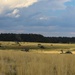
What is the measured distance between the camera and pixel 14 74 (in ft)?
42.5

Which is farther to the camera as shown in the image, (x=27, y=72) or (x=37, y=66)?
(x=37, y=66)

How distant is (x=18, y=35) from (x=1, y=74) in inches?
5089

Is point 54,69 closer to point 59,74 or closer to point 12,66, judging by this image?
point 59,74

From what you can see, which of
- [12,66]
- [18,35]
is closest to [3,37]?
[18,35]

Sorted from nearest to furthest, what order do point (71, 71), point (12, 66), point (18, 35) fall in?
point (71, 71)
point (12, 66)
point (18, 35)

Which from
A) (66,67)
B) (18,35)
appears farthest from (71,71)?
(18,35)

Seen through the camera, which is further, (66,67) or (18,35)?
(18,35)

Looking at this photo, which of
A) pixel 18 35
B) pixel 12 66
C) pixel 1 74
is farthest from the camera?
pixel 18 35

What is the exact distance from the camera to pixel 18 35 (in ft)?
465

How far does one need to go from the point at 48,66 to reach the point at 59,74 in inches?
57.3

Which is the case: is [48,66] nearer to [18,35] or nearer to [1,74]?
[1,74]

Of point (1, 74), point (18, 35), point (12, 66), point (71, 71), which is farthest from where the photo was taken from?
point (18, 35)

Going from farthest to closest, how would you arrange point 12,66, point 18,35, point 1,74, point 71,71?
point 18,35 → point 12,66 → point 71,71 → point 1,74

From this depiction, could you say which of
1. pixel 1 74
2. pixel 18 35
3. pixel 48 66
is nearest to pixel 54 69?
pixel 48 66
